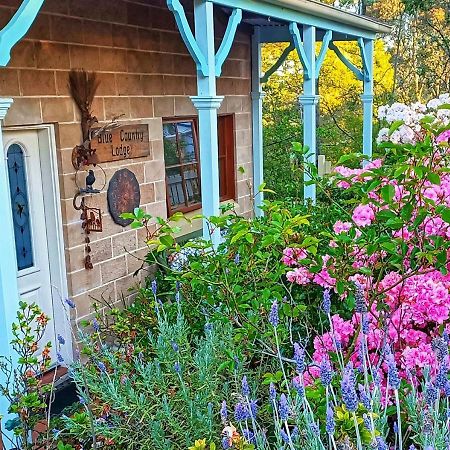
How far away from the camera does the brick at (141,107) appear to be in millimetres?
6129

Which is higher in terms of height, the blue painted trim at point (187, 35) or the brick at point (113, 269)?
the blue painted trim at point (187, 35)

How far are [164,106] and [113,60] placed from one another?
39.6 inches

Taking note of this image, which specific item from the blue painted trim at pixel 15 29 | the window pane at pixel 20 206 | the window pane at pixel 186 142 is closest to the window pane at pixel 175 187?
the window pane at pixel 186 142

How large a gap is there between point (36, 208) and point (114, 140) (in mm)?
1144

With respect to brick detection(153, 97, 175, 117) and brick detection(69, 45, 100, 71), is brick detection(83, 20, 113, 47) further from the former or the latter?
brick detection(153, 97, 175, 117)

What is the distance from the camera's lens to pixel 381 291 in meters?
2.80

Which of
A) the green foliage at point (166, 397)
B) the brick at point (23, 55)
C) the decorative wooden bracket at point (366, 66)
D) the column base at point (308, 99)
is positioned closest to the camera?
the green foliage at point (166, 397)

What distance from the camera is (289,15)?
6.18m

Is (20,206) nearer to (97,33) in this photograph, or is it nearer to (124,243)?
(124,243)

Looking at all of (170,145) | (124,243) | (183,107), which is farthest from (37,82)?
(183,107)

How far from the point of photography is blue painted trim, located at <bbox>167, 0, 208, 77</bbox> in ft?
14.6

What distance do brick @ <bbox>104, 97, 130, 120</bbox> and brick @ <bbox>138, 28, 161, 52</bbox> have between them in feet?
2.27

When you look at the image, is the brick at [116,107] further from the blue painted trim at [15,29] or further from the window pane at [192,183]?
the blue painted trim at [15,29]

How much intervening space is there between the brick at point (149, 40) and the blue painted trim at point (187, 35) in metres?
1.70
